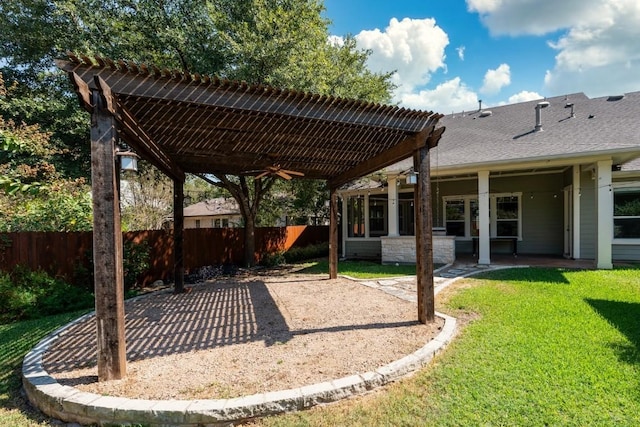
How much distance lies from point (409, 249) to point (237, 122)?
25.2ft

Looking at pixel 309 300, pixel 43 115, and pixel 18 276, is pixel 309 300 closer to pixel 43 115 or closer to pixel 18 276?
pixel 18 276

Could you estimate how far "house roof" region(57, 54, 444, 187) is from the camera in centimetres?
309

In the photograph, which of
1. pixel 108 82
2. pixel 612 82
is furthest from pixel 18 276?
pixel 612 82

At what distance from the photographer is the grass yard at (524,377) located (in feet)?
8.15

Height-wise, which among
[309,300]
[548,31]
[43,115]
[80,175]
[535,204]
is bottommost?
[309,300]

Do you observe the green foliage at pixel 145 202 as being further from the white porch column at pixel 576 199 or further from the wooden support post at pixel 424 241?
the white porch column at pixel 576 199

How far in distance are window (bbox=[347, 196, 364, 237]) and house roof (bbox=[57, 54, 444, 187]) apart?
5.29 metres

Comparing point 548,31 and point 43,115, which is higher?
point 548,31

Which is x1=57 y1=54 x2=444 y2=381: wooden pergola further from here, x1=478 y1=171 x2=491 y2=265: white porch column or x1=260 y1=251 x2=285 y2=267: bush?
x1=260 y1=251 x2=285 y2=267: bush

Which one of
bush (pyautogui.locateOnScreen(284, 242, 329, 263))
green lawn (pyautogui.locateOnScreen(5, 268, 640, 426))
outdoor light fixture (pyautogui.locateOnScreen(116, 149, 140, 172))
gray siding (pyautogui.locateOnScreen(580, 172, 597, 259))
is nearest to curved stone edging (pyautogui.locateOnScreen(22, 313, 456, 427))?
green lawn (pyautogui.locateOnScreen(5, 268, 640, 426))

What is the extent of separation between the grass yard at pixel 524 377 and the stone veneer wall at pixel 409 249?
4.64 m

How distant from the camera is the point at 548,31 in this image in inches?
368

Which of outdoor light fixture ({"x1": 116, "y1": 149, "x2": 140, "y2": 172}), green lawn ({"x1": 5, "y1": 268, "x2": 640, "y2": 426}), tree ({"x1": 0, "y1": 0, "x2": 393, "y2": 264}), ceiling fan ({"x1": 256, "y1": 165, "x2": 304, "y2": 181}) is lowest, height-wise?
green lawn ({"x1": 5, "y1": 268, "x2": 640, "y2": 426})

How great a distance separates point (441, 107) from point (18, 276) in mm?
18570
